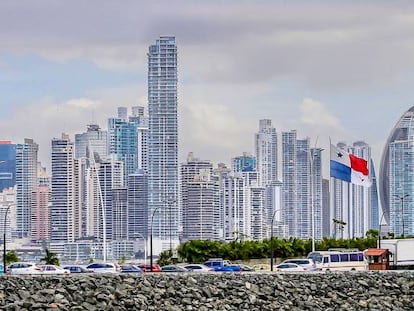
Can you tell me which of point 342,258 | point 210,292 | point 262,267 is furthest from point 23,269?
point 210,292

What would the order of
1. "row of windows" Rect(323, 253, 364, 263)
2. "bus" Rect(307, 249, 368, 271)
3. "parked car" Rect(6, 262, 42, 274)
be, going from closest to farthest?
"parked car" Rect(6, 262, 42, 274)
"bus" Rect(307, 249, 368, 271)
"row of windows" Rect(323, 253, 364, 263)

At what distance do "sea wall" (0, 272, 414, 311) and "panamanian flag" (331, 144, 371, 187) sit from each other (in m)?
32.7

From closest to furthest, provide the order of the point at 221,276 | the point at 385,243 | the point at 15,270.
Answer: the point at 221,276
the point at 15,270
the point at 385,243

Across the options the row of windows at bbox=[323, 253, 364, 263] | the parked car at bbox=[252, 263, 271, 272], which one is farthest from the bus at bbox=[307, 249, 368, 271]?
the parked car at bbox=[252, 263, 271, 272]

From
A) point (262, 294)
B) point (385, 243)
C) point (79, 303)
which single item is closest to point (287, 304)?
point (262, 294)

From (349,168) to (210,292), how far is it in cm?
4022

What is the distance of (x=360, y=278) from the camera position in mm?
46156

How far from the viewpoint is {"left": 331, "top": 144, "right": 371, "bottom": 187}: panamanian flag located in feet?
261

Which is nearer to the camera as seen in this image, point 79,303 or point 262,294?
point 79,303

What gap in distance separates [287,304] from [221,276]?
2824mm

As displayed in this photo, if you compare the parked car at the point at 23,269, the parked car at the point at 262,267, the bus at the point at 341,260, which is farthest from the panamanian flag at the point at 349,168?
the parked car at the point at 23,269

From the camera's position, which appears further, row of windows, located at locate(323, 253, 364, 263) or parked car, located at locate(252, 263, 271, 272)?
parked car, located at locate(252, 263, 271, 272)

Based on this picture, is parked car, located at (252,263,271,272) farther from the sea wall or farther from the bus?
the sea wall

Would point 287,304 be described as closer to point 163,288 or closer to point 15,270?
point 163,288
